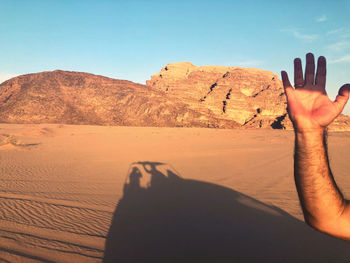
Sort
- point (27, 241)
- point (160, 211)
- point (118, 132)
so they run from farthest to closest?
point (118, 132) < point (160, 211) < point (27, 241)

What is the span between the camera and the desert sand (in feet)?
11.7

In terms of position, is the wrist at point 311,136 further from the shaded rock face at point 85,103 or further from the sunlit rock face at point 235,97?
the sunlit rock face at point 235,97

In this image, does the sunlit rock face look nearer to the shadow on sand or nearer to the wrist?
the shadow on sand

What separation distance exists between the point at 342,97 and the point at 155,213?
15.2ft

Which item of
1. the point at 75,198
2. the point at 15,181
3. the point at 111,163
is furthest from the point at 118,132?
the point at 75,198

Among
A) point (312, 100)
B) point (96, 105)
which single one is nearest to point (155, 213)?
point (312, 100)

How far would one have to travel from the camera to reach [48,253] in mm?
3303

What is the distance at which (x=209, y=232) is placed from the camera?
14.1 ft

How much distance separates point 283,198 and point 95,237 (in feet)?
16.5

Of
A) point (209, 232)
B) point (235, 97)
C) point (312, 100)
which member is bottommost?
point (209, 232)

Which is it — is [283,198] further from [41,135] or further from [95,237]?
[41,135]

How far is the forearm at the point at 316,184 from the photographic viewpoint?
129cm

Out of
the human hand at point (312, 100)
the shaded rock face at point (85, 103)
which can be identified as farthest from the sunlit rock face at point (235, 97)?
the human hand at point (312, 100)

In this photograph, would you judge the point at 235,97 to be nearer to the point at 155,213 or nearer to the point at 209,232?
the point at 155,213
